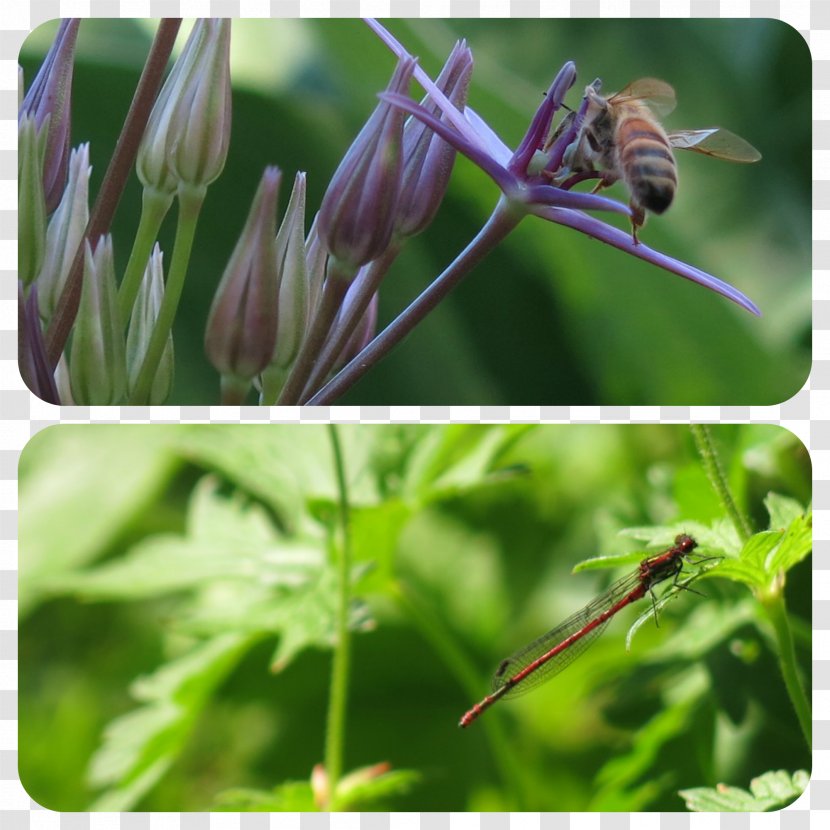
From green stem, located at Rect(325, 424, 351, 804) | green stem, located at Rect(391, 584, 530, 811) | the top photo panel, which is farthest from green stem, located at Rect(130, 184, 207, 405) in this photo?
green stem, located at Rect(391, 584, 530, 811)

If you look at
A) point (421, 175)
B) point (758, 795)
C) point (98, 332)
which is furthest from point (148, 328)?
point (758, 795)

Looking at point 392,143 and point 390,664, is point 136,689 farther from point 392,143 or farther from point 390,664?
point 392,143

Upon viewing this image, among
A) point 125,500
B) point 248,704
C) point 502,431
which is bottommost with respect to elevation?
point 248,704

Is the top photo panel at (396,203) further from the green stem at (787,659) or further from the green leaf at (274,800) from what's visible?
the green leaf at (274,800)

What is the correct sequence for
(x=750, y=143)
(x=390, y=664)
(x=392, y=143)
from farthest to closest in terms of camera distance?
(x=390, y=664) → (x=750, y=143) → (x=392, y=143)

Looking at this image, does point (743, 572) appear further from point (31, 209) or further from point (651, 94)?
point (31, 209)

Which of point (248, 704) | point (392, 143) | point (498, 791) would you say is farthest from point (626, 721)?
point (392, 143)
